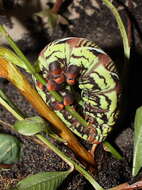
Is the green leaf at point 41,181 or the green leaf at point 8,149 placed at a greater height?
the green leaf at point 8,149

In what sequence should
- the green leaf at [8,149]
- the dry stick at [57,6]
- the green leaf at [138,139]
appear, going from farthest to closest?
1. the dry stick at [57,6]
2. the green leaf at [138,139]
3. the green leaf at [8,149]

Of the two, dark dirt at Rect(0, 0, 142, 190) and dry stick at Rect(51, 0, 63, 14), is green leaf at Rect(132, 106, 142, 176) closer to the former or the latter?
dark dirt at Rect(0, 0, 142, 190)

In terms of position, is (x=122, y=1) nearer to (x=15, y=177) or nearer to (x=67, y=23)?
(x=67, y=23)

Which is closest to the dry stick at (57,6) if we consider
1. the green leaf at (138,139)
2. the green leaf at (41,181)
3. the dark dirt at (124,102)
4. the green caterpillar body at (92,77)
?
the dark dirt at (124,102)

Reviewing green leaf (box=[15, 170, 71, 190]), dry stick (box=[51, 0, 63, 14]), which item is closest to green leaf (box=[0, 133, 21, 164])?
green leaf (box=[15, 170, 71, 190])

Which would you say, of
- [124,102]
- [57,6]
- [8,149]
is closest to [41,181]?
[8,149]

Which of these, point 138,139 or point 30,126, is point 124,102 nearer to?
point 138,139

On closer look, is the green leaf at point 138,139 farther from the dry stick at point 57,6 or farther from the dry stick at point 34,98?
the dry stick at point 57,6
